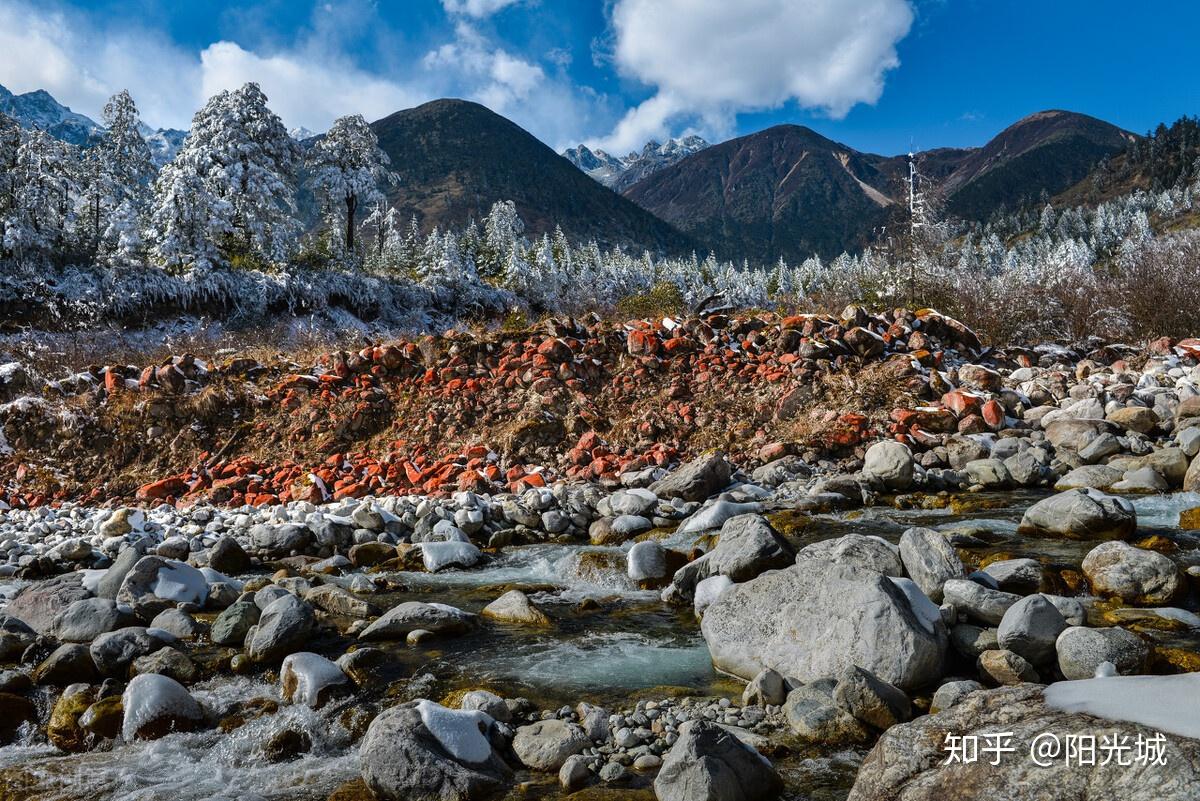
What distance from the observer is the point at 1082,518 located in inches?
259

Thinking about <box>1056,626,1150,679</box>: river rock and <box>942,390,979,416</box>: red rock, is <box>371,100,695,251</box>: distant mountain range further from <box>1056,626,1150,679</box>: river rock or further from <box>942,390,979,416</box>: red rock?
<box>1056,626,1150,679</box>: river rock

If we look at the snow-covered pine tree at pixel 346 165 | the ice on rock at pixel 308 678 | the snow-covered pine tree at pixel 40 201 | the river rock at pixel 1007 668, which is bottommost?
the river rock at pixel 1007 668

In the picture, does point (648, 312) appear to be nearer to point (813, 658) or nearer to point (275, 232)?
point (813, 658)

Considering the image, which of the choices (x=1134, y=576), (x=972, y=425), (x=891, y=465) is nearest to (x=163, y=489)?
(x=891, y=465)

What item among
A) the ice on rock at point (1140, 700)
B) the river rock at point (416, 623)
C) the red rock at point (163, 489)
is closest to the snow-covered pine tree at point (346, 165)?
the red rock at point (163, 489)

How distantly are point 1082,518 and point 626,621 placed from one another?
464 centimetres

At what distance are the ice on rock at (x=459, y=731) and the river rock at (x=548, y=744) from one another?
0.18 m

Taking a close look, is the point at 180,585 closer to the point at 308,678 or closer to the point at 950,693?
the point at 308,678

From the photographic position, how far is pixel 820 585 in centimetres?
434

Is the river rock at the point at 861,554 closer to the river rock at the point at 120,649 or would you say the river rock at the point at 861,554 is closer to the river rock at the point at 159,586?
the river rock at the point at 120,649

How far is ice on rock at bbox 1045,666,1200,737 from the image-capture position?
2213 mm

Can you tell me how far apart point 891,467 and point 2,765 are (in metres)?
9.21

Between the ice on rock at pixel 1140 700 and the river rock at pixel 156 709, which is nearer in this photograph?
the ice on rock at pixel 1140 700

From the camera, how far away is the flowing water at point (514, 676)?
130 inches
